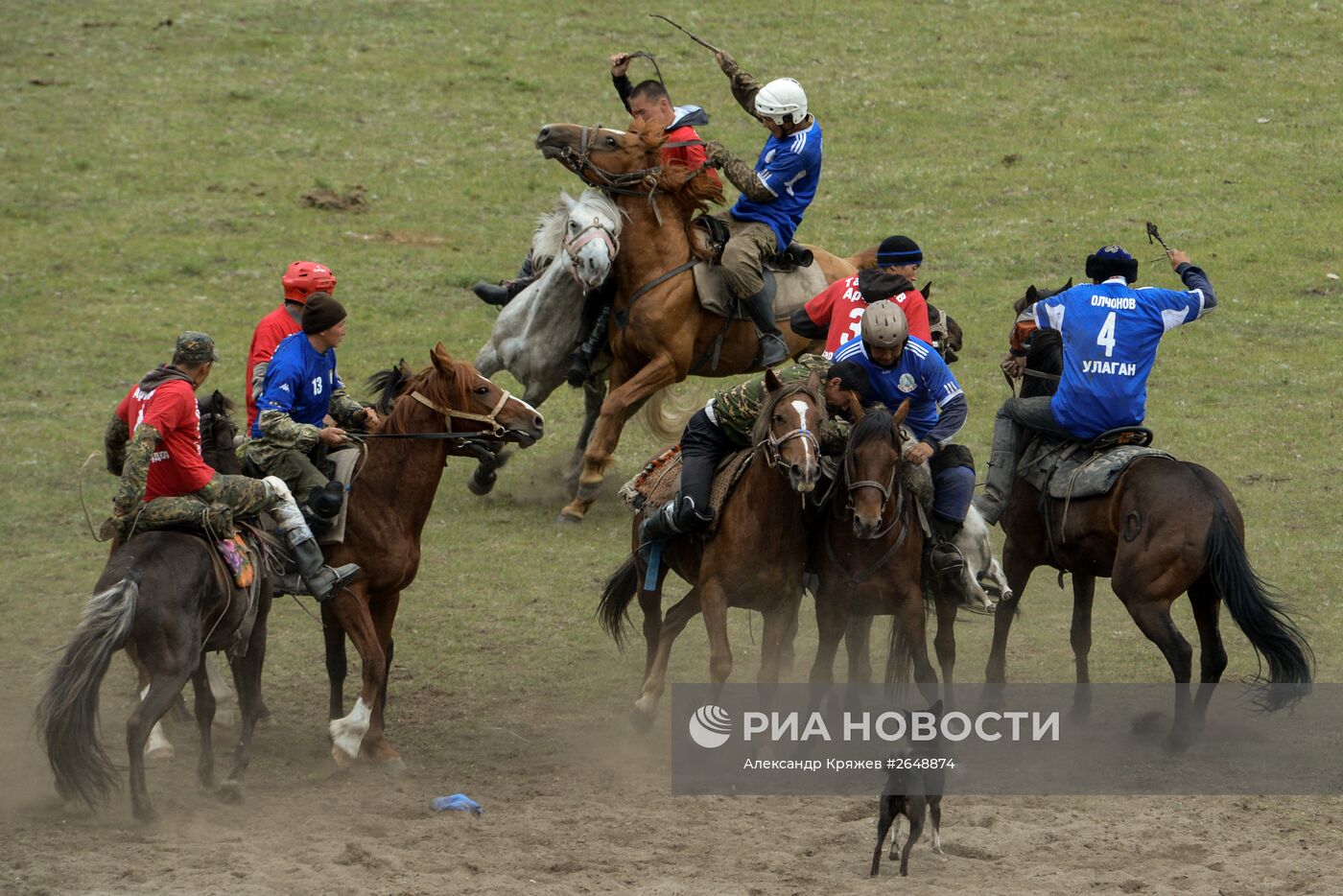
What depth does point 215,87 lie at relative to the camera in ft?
83.3

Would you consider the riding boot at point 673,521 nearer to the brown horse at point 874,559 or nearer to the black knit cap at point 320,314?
the brown horse at point 874,559

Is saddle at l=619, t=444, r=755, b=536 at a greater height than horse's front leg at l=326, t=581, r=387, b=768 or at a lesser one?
greater

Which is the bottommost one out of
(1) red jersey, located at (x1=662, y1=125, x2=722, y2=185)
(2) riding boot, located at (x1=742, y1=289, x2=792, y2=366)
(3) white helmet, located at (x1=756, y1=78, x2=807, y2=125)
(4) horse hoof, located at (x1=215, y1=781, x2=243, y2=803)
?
(4) horse hoof, located at (x1=215, y1=781, x2=243, y2=803)

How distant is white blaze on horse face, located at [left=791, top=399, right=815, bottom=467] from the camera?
902 centimetres

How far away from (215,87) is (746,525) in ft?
59.4

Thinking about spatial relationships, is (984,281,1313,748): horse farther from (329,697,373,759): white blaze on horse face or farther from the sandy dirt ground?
(329,697,373,759): white blaze on horse face

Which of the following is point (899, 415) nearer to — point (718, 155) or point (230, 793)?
point (230, 793)

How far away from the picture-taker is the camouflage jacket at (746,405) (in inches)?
384

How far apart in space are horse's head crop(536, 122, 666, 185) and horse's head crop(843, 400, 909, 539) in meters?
5.43

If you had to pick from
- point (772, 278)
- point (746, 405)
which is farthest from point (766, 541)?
point (772, 278)

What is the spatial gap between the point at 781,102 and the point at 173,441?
6099mm

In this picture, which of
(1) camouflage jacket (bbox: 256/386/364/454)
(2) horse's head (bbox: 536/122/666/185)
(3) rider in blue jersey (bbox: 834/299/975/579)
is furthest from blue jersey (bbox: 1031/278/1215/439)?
(1) camouflage jacket (bbox: 256/386/364/454)

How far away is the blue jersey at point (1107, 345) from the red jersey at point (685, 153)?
4166 millimetres

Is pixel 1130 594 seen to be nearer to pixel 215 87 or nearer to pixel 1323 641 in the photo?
pixel 1323 641
